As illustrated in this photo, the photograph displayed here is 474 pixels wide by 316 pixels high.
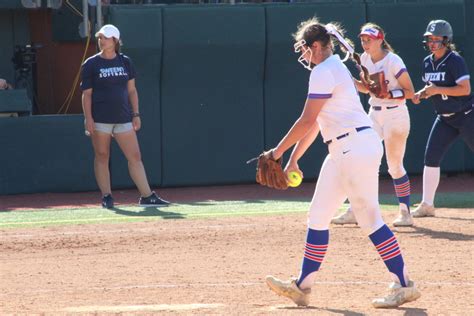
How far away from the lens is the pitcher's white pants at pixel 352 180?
22.2ft

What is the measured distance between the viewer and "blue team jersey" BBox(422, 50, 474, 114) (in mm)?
10656

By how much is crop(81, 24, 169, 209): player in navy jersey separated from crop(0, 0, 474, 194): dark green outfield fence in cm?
187

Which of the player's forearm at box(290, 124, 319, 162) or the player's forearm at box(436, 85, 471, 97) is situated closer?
the player's forearm at box(290, 124, 319, 162)

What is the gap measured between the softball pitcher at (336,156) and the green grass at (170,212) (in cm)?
492

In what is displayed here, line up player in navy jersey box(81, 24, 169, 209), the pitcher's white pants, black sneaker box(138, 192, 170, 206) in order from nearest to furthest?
the pitcher's white pants < player in navy jersey box(81, 24, 169, 209) < black sneaker box(138, 192, 170, 206)

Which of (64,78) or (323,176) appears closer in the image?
(323,176)

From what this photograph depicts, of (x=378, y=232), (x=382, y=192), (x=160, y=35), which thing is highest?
(x=160, y=35)

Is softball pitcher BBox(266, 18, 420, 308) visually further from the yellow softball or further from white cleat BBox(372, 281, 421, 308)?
the yellow softball

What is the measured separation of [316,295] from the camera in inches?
294

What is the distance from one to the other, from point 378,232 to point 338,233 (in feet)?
11.6

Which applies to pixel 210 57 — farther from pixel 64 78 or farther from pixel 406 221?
pixel 406 221

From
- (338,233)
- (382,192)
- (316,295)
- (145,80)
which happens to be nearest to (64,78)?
(145,80)

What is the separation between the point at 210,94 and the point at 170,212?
10.1 ft

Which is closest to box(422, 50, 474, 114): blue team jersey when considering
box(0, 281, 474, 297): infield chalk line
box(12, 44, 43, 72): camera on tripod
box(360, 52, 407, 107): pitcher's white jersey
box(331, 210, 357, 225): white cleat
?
box(360, 52, 407, 107): pitcher's white jersey
